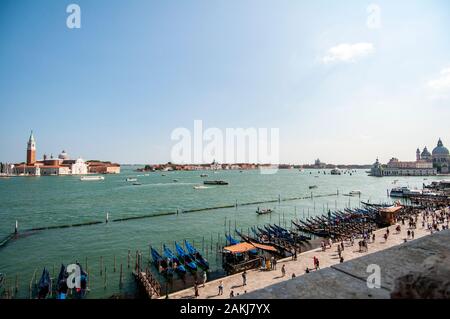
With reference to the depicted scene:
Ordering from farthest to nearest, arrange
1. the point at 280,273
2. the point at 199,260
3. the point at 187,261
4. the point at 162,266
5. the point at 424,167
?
the point at 424,167, the point at 187,261, the point at 199,260, the point at 162,266, the point at 280,273

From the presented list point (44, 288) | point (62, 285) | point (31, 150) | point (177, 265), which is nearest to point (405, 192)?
point (177, 265)

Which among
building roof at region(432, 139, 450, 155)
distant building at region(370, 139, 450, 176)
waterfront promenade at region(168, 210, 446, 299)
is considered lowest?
waterfront promenade at region(168, 210, 446, 299)

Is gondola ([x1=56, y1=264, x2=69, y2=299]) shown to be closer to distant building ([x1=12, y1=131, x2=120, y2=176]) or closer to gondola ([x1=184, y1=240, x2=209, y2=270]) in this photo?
gondola ([x1=184, y1=240, x2=209, y2=270])

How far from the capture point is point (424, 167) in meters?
155

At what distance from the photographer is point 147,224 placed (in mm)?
33094

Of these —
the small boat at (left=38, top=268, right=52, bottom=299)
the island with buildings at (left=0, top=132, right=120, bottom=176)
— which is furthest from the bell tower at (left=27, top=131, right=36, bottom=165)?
the small boat at (left=38, top=268, right=52, bottom=299)

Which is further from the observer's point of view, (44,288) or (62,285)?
(62,285)

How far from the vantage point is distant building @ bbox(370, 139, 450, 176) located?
148250 millimetres

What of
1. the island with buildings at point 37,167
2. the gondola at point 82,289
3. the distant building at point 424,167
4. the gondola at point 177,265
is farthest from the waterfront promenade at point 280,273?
the island with buildings at point 37,167

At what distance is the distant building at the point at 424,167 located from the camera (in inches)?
5837

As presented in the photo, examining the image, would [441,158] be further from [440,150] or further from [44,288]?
[44,288]

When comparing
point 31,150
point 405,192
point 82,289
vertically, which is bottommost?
point 82,289
